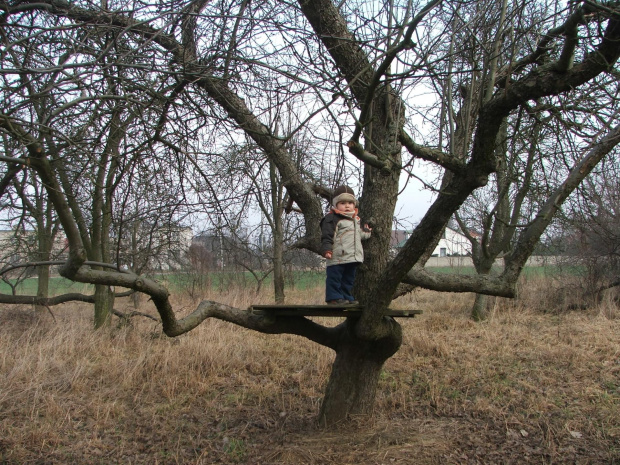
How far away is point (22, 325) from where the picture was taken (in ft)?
27.0

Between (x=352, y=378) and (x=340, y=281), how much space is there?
1.08 metres

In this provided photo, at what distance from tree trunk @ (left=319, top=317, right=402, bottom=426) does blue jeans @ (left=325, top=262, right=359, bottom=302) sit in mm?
456

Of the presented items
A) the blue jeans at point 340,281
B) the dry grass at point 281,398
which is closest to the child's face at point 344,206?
the blue jeans at point 340,281

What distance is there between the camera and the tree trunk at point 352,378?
442cm

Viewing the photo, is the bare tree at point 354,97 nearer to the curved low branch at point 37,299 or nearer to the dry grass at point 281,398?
the dry grass at point 281,398

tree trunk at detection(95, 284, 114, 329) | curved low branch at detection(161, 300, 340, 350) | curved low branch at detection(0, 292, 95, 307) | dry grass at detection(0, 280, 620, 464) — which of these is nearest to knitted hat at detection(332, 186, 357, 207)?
curved low branch at detection(161, 300, 340, 350)

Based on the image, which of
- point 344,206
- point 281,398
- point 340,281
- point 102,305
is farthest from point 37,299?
point 344,206

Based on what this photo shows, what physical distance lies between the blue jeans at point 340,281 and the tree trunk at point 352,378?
1.50 feet

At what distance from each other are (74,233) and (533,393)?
526 centimetres

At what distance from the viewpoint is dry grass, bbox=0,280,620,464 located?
4.32 m

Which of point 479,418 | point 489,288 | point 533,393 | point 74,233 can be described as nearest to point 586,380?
point 533,393

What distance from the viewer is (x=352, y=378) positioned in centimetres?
448

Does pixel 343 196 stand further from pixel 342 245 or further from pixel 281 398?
pixel 281 398

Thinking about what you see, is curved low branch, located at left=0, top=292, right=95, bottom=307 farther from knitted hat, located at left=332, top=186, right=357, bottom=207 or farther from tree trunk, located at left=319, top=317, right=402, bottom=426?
knitted hat, located at left=332, top=186, right=357, bottom=207
